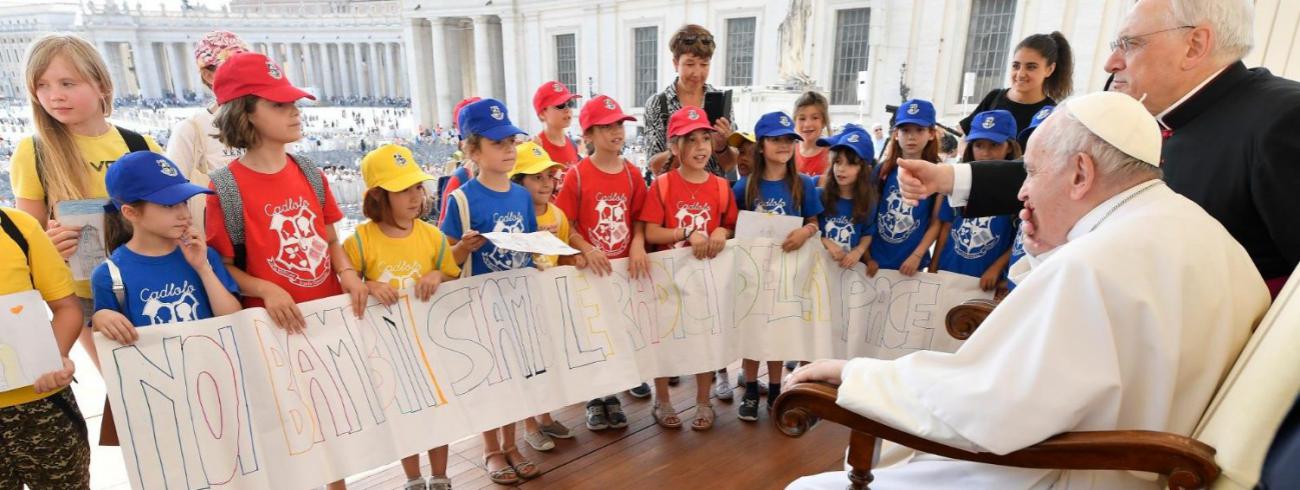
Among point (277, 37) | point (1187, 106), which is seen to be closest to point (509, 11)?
point (277, 37)

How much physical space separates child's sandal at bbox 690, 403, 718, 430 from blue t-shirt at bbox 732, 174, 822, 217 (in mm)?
1056

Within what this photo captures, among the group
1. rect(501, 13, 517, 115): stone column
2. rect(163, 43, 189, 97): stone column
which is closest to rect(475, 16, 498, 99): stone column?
rect(501, 13, 517, 115): stone column

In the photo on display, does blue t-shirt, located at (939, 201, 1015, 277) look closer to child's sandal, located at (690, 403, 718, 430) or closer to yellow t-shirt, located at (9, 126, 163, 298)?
child's sandal, located at (690, 403, 718, 430)

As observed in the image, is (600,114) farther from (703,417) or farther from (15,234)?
(15,234)

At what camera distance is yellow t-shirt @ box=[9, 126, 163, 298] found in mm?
Result: 1928

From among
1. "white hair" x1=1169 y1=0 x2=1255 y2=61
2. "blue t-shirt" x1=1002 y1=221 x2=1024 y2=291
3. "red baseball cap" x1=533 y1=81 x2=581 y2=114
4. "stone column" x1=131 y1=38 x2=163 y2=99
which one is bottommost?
"blue t-shirt" x1=1002 y1=221 x2=1024 y2=291

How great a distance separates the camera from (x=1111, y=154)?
1.20 m

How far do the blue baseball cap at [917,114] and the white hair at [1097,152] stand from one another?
178cm

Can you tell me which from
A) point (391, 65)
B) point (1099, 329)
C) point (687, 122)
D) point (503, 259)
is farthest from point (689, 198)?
point (391, 65)

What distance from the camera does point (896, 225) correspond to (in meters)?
3.01

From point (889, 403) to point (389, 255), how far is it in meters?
1.77

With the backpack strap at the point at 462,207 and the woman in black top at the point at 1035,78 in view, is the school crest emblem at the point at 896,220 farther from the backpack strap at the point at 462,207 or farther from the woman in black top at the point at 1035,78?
the backpack strap at the point at 462,207

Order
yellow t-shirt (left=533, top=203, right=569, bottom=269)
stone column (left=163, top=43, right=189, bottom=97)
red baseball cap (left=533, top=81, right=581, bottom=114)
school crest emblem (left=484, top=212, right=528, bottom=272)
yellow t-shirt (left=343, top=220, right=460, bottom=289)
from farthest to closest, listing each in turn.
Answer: stone column (left=163, top=43, right=189, bottom=97) < red baseball cap (left=533, top=81, right=581, bottom=114) < yellow t-shirt (left=533, top=203, right=569, bottom=269) < school crest emblem (left=484, top=212, right=528, bottom=272) < yellow t-shirt (left=343, top=220, right=460, bottom=289)

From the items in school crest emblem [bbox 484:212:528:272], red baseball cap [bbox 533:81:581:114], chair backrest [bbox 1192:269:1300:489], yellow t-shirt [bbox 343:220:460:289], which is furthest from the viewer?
red baseball cap [bbox 533:81:581:114]
